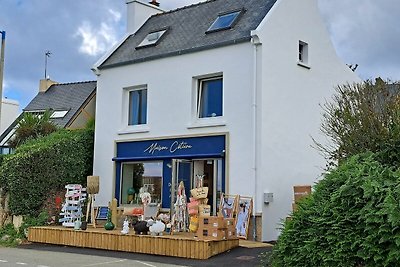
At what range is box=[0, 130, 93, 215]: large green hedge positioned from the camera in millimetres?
18781

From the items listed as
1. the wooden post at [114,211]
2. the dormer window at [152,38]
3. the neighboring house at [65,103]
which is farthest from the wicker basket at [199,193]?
the neighboring house at [65,103]

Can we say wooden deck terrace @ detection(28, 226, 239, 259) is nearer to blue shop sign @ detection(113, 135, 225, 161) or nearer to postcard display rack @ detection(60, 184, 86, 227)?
postcard display rack @ detection(60, 184, 86, 227)

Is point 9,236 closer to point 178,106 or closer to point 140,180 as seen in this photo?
point 140,180

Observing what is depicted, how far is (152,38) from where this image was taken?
20.7 meters

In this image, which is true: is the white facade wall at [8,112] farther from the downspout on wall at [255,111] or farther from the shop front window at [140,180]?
the downspout on wall at [255,111]

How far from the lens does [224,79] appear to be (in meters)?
17.1

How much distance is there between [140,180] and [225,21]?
6.05 m

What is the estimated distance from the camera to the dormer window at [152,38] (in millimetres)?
20312

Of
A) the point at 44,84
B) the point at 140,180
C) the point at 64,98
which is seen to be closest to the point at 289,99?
Answer: the point at 140,180

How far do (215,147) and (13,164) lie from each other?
693cm

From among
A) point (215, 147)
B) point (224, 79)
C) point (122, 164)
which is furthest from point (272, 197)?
point (122, 164)

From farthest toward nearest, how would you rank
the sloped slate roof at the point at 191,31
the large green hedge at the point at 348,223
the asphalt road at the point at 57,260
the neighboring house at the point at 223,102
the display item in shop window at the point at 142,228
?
the sloped slate roof at the point at 191,31
the neighboring house at the point at 223,102
the display item in shop window at the point at 142,228
the asphalt road at the point at 57,260
the large green hedge at the point at 348,223

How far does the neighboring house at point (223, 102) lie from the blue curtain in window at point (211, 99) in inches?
1.3

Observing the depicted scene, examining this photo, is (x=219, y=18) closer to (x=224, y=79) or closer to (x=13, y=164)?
(x=224, y=79)
